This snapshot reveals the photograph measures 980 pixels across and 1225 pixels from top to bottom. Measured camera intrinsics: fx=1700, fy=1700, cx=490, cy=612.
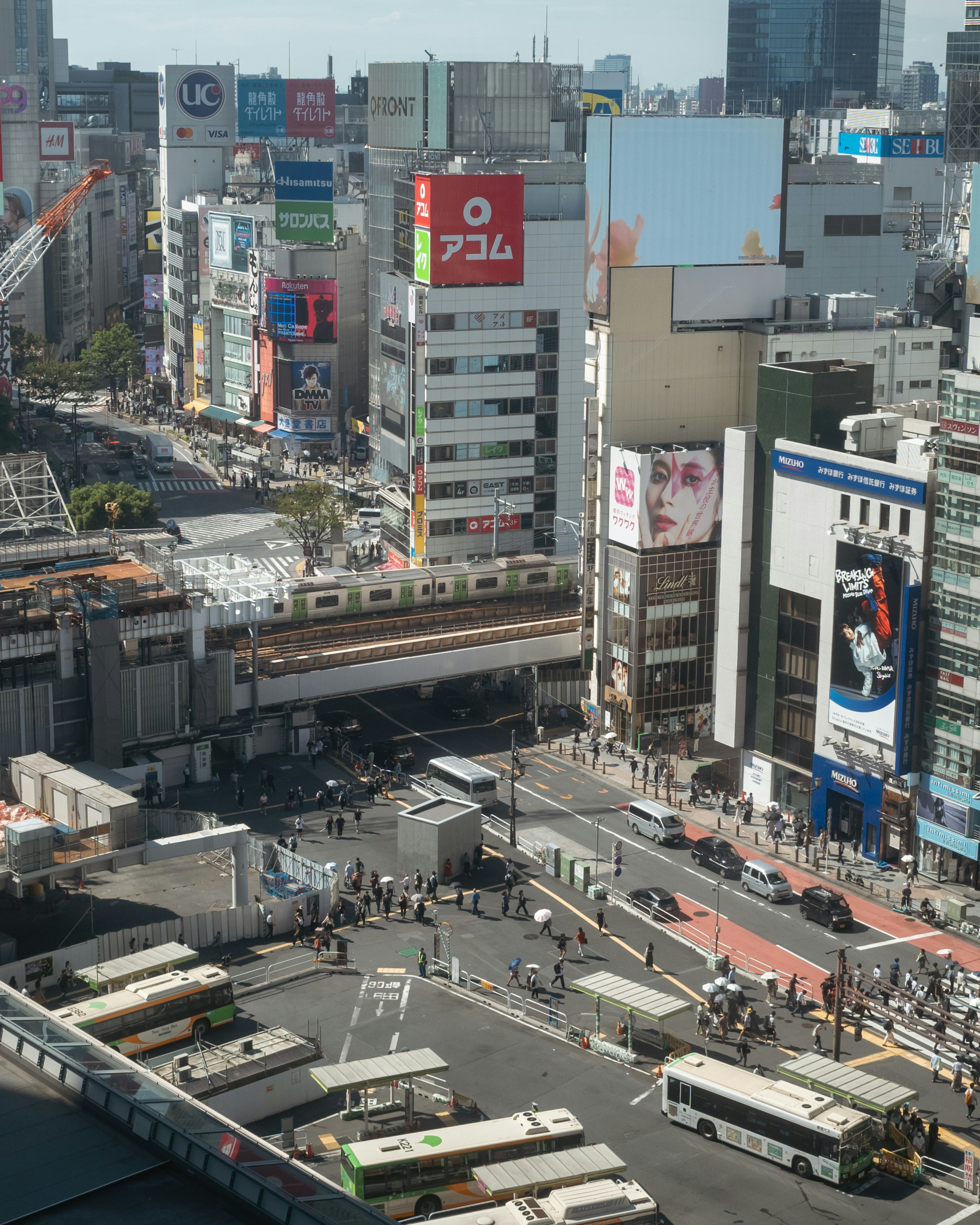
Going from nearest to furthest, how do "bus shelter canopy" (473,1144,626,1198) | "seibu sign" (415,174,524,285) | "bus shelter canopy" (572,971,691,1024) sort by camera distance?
1. "bus shelter canopy" (473,1144,626,1198)
2. "bus shelter canopy" (572,971,691,1024)
3. "seibu sign" (415,174,524,285)

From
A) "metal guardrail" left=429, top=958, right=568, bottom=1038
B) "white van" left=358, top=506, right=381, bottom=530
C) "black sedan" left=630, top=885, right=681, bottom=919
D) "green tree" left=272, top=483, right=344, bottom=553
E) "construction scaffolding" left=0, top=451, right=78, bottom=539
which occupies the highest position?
"construction scaffolding" left=0, top=451, right=78, bottom=539

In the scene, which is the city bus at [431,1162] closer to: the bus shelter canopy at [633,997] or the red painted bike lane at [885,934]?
the bus shelter canopy at [633,997]

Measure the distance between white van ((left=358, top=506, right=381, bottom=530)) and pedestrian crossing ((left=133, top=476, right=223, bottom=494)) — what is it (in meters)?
19.8

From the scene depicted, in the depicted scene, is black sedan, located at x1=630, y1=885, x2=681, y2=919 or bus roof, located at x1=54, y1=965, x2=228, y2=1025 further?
black sedan, located at x1=630, y1=885, x2=681, y2=919

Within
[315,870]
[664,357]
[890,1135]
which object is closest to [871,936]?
[890,1135]

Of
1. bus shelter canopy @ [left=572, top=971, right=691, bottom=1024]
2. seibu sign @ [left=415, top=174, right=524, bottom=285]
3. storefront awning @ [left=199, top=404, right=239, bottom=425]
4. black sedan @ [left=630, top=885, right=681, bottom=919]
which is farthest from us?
storefront awning @ [left=199, top=404, right=239, bottom=425]

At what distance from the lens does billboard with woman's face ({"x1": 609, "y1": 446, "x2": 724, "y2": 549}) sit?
9381 centimetres

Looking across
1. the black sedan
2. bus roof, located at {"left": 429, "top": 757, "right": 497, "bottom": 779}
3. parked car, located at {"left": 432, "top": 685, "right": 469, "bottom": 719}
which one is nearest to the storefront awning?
parked car, located at {"left": 432, "top": 685, "right": 469, "bottom": 719}

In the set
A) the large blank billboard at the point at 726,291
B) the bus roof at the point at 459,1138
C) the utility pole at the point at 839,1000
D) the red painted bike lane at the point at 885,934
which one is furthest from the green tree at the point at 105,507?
the bus roof at the point at 459,1138

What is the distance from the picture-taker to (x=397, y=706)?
103m

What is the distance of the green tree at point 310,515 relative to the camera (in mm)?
133250

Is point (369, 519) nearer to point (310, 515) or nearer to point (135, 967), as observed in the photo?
point (310, 515)

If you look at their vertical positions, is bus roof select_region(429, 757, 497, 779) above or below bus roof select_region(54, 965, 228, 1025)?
below

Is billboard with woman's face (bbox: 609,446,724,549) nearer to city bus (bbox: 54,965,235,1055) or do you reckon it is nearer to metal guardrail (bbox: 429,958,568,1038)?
metal guardrail (bbox: 429,958,568,1038)
